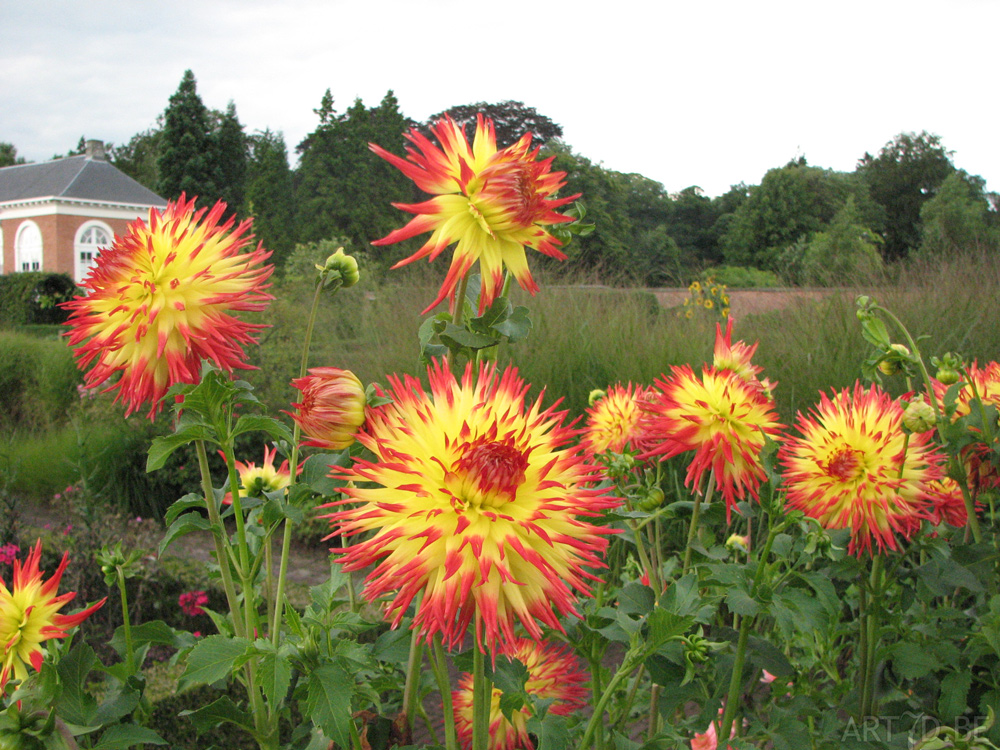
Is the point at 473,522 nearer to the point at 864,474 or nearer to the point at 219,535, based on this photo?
the point at 219,535

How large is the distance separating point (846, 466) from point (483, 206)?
75 cm

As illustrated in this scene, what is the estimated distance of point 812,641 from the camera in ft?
5.06

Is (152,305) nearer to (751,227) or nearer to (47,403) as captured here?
(47,403)

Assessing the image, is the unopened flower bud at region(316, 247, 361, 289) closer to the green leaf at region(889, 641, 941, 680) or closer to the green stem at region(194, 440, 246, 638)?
the green stem at region(194, 440, 246, 638)

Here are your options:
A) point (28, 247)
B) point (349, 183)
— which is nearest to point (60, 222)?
point (28, 247)

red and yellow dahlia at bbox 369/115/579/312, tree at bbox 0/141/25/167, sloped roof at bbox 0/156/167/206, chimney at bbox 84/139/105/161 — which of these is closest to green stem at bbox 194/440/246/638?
red and yellow dahlia at bbox 369/115/579/312

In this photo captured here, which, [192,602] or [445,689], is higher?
[445,689]

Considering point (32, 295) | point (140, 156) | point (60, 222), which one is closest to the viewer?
point (32, 295)

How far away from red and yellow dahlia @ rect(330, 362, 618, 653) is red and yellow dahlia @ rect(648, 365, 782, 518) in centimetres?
44

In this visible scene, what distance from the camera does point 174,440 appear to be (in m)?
0.80

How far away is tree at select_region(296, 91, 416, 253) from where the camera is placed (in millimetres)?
22375

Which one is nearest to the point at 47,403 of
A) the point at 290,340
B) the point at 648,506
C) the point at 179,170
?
the point at 290,340

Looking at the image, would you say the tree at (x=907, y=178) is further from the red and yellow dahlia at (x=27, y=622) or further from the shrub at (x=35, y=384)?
the red and yellow dahlia at (x=27, y=622)

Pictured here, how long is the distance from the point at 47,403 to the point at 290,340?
9.45 ft
